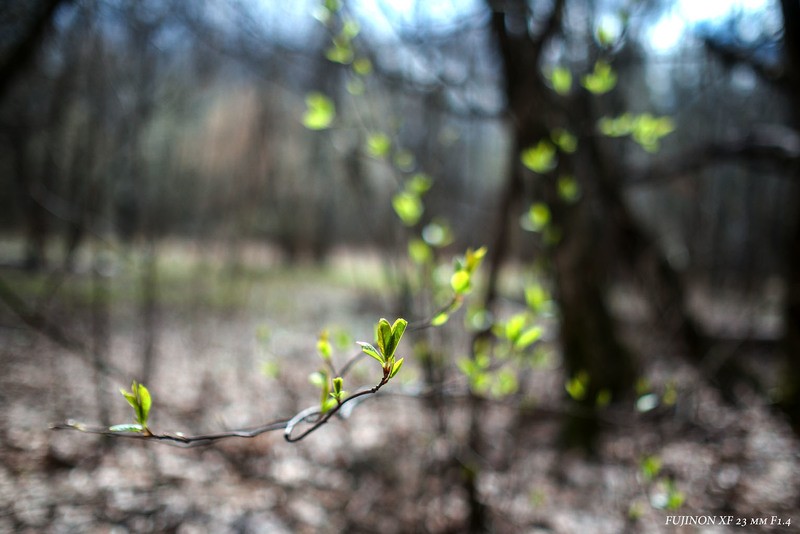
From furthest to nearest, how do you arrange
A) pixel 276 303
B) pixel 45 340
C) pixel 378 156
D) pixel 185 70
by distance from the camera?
1. pixel 276 303
2. pixel 185 70
3. pixel 45 340
4. pixel 378 156

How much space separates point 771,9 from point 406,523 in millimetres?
3313

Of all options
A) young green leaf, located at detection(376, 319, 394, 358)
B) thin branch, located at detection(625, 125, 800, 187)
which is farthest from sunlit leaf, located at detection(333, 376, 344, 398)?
thin branch, located at detection(625, 125, 800, 187)

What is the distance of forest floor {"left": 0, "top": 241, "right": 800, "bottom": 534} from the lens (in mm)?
1951

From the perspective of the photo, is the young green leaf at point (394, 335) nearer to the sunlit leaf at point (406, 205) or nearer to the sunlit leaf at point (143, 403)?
the sunlit leaf at point (143, 403)

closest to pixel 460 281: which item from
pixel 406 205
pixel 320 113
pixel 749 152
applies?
pixel 406 205

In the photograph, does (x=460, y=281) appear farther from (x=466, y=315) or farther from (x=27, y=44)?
(x=27, y=44)

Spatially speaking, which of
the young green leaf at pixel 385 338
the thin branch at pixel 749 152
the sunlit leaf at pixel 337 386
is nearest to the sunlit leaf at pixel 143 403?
the sunlit leaf at pixel 337 386

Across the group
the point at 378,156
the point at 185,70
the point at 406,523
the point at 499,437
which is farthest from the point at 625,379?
the point at 185,70

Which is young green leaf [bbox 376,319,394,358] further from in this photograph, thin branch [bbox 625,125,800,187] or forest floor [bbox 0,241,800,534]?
thin branch [bbox 625,125,800,187]

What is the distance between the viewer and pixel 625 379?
126 inches

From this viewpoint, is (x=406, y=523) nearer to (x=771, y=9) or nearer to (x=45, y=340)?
(x=771, y=9)

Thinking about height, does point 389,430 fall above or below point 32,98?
below

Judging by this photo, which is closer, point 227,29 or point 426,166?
point 426,166

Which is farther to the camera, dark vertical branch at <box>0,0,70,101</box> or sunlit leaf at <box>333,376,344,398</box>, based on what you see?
dark vertical branch at <box>0,0,70,101</box>
